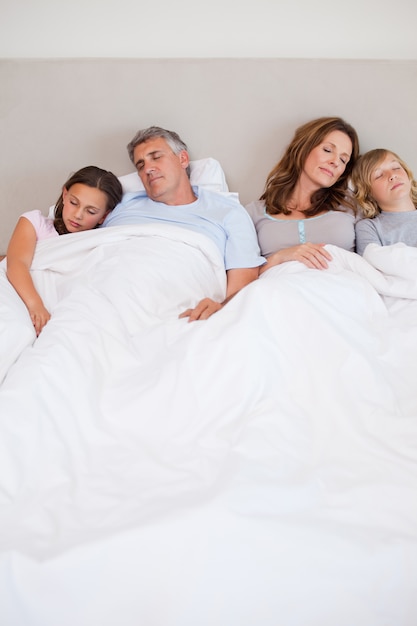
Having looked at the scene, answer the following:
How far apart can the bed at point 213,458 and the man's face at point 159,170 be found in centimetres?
59

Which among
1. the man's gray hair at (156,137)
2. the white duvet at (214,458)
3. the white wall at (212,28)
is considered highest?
the white wall at (212,28)

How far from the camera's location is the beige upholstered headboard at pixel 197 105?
1.89 metres

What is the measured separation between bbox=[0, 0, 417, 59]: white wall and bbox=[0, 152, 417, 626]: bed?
1.18 meters

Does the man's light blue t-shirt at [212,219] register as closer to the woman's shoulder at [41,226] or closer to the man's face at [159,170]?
the man's face at [159,170]

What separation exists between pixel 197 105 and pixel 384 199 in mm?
818

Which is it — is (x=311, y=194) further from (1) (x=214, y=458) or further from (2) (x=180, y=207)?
(1) (x=214, y=458)

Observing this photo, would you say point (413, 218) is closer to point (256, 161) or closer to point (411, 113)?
point (411, 113)

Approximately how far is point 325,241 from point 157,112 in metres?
0.86

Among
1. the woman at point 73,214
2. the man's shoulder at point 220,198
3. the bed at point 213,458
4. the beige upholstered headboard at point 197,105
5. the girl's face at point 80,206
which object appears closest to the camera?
the bed at point 213,458

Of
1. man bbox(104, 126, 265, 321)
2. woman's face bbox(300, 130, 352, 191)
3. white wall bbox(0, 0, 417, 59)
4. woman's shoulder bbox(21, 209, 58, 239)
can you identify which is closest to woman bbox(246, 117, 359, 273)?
woman's face bbox(300, 130, 352, 191)

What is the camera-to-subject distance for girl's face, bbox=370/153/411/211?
5.52 feet

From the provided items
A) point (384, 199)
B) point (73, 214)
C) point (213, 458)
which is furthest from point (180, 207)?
point (213, 458)

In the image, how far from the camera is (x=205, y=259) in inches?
62.1

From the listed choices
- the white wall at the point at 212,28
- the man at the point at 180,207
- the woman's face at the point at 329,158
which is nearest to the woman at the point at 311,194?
the woman's face at the point at 329,158
